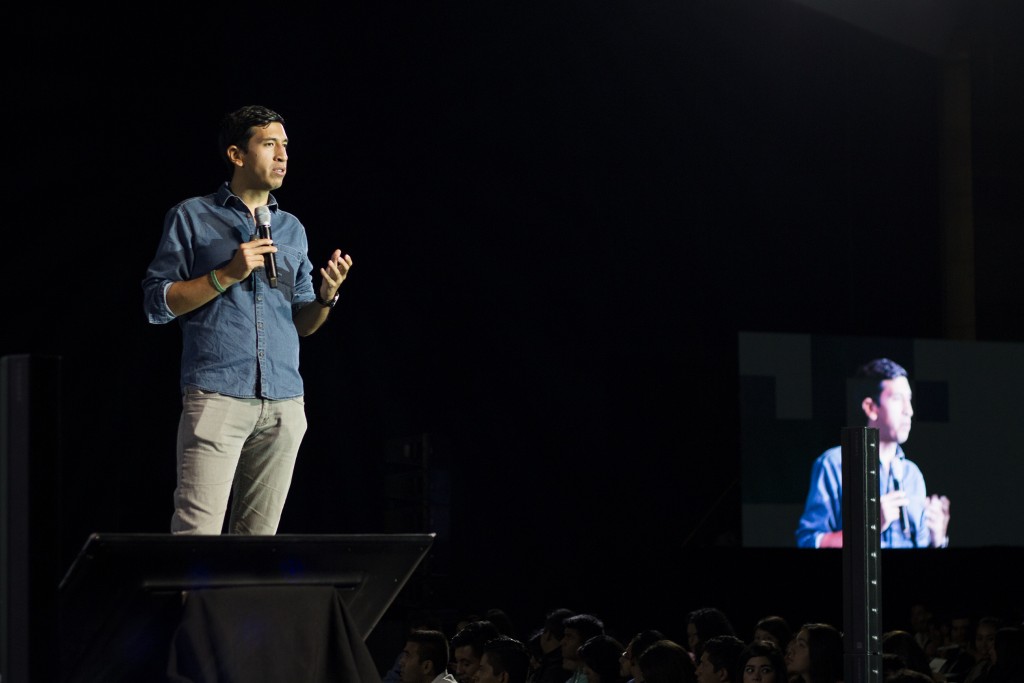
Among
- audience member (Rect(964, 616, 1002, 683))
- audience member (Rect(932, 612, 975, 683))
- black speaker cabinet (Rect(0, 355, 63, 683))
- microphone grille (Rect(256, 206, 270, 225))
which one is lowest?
audience member (Rect(932, 612, 975, 683))

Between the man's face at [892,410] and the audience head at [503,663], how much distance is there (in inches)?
161

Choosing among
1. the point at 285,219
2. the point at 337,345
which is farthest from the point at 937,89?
the point at 285,219

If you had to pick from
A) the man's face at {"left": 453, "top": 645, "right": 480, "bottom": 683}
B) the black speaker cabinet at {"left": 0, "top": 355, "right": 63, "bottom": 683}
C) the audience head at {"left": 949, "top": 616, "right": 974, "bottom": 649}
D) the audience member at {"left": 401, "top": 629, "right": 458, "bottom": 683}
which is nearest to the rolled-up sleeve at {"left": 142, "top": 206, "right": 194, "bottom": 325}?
the black speaker cabinet at {"left": 0, "top": 355, "right": 63, "bottom": 683}

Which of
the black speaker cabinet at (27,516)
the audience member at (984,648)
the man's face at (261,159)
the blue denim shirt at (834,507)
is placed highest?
the man's face at (261,159)

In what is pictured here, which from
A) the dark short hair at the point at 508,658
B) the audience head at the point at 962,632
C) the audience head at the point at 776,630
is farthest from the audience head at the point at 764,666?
the audience head at the point at 962,632

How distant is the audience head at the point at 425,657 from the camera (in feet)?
14.5

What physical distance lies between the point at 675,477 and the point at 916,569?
180 cm

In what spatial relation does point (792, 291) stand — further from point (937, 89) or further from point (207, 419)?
point (207, 419)

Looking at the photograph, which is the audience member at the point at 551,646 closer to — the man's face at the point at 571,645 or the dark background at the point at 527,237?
the man's face at the point at 571,645

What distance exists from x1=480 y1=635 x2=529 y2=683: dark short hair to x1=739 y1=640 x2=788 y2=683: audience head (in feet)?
2.75

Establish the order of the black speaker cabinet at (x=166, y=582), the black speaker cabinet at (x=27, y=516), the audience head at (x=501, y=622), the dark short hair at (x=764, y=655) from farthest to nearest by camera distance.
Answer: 1. the audience head at (x=501, y=622)
2. the dark short hair at (x=764, y=655)
3. the black speaker cabinet at (x=166, y=582)
4. the black speaker cabinet at (x=27, y=516)

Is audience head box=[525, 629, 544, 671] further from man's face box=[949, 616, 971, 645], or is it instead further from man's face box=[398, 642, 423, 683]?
man's face box=[949, 616, 971, 645]

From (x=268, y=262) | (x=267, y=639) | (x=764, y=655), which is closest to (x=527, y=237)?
(x=764, y=655)

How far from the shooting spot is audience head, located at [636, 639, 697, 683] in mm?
3889
